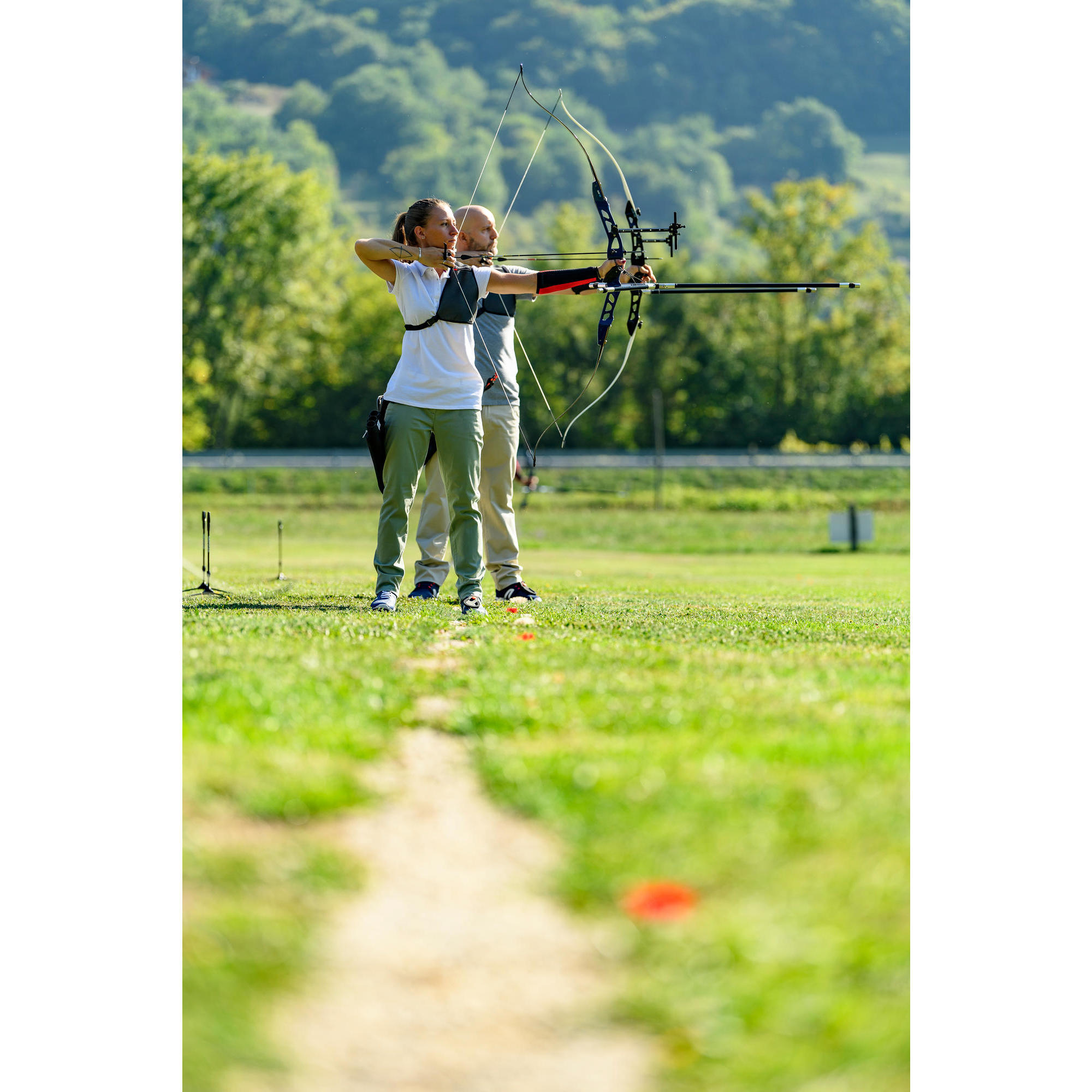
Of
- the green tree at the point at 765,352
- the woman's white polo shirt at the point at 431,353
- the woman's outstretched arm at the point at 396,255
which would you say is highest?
the green tree at the point at 765,352

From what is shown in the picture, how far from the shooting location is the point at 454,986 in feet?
10.8

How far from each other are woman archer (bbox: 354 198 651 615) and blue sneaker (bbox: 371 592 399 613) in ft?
0.04

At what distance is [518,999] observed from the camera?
3.24 meters

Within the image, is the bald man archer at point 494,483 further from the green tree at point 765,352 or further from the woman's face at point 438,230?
the green tree at point 765,352

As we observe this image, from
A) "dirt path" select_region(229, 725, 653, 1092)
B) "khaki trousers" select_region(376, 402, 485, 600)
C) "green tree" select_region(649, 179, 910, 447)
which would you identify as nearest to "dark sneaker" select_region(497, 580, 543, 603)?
"khaki trousers" select_region(376, 402, 485, 600)

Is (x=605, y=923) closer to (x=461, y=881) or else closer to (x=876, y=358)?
(x=461, y=881)

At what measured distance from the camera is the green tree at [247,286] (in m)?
54.2

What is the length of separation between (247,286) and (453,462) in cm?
5223

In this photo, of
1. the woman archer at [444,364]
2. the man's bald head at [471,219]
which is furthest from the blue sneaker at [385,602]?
the man's bald head at [471,219]

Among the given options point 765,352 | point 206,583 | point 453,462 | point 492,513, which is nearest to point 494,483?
point 492,513

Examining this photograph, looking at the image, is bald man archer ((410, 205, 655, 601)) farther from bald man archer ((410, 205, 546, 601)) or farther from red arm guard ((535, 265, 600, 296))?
red arm guard ((535, 265, 600, 296))

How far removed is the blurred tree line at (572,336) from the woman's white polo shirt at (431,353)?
47.5 meters

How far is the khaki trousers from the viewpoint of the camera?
7445 mm
